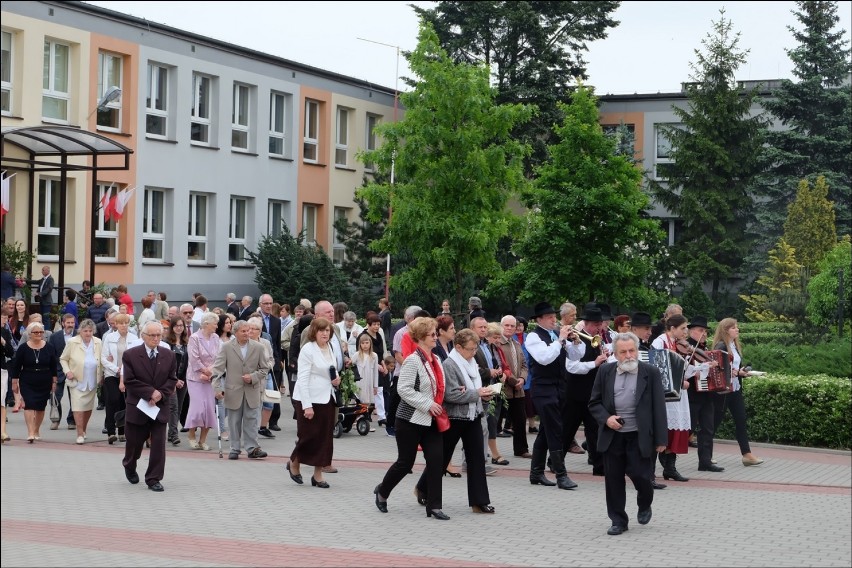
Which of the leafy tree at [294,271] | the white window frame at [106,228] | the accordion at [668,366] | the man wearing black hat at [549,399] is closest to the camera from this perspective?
the accordion at [668,366]

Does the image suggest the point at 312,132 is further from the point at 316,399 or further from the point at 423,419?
the point at 423,419

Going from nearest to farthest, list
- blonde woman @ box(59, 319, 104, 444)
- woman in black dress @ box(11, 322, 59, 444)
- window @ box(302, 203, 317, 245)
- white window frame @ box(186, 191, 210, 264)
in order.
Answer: blonde woman @ box(59, 319, 104, 444) < woman in black dress @ box(11, 322, 59, 444) < white window frame @ box(186, 191, 210, 264) < window @ box(302, 203, 317, 245)

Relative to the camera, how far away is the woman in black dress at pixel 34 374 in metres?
16.8

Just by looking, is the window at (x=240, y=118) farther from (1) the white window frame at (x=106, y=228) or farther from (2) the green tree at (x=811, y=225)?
(2) the green tree at (x=811, y=225)

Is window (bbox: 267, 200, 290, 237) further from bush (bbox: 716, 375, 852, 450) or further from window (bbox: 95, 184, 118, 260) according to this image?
bush (bbox: 716, 375, 852, 450)

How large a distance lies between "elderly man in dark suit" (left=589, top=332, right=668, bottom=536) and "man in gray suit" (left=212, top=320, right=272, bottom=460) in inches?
225

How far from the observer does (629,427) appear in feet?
35.2

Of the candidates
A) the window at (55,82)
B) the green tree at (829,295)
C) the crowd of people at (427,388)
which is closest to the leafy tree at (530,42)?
the window at (55,82)

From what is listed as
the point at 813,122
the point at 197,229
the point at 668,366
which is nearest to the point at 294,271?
the point at 197,229

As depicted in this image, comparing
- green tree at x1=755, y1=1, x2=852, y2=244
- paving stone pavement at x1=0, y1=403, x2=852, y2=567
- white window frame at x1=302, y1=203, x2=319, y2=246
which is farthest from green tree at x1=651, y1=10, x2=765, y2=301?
paving stone pavement at x1=0, y1=403, x2=852, y2=567

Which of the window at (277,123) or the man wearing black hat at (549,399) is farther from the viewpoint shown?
the window at (277,123)

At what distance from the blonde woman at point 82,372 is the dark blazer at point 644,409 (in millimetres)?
8387

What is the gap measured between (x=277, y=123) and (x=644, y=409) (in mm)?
31481

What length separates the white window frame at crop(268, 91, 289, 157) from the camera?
132 ft
